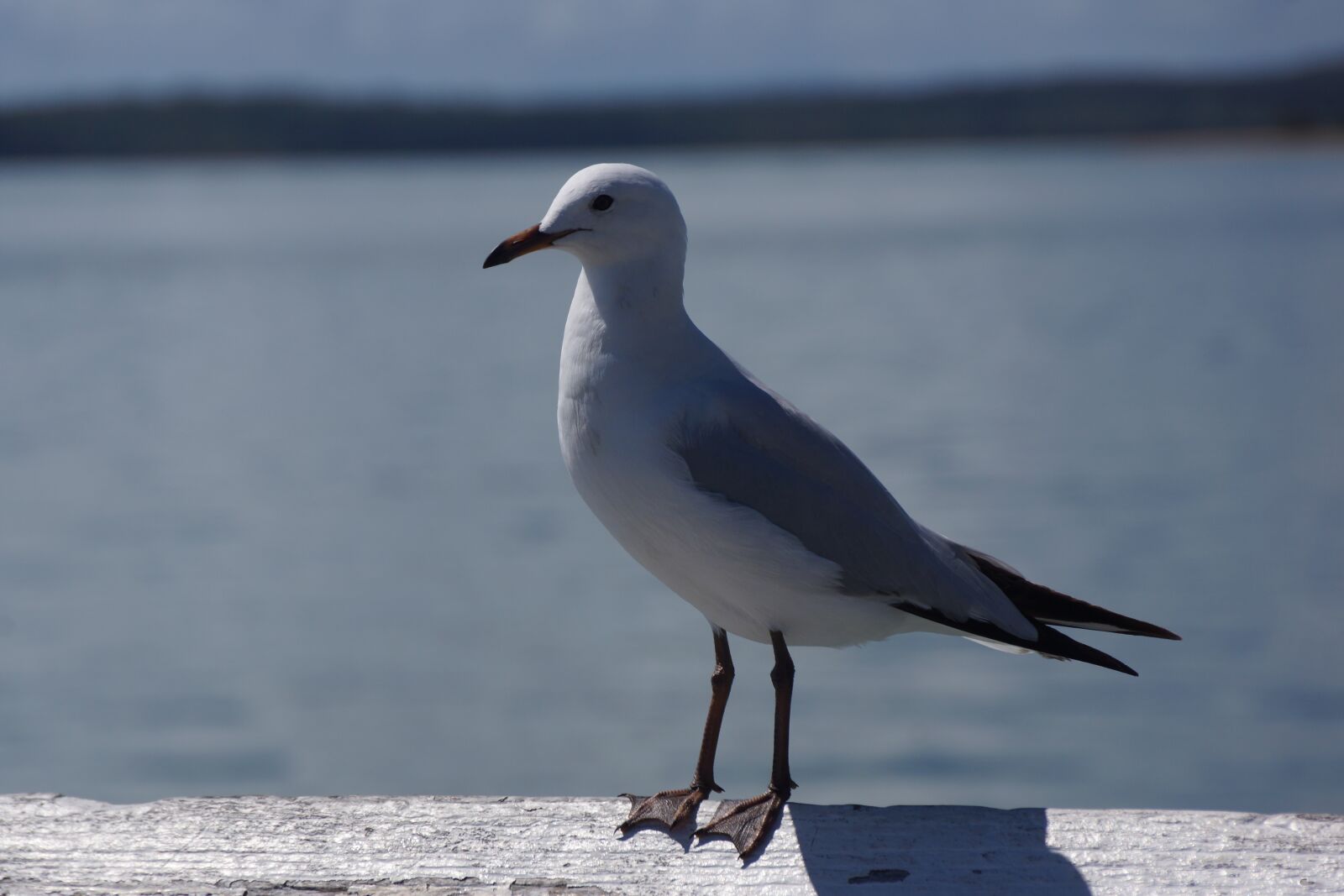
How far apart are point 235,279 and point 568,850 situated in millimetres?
52632

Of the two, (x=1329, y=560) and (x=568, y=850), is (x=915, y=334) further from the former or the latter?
(x=568, y=850)

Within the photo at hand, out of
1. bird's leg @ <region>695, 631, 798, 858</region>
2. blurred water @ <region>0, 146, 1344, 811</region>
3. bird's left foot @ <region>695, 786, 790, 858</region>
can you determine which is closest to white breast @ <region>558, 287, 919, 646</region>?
bird's leg @ <region>695, 631, 798, 858</region>

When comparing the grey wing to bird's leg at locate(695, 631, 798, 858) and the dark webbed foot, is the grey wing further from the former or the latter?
the dark webbed foot

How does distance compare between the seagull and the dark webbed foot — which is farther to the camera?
the seagull

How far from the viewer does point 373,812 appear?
316 cm

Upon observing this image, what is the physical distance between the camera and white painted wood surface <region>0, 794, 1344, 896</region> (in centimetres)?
288

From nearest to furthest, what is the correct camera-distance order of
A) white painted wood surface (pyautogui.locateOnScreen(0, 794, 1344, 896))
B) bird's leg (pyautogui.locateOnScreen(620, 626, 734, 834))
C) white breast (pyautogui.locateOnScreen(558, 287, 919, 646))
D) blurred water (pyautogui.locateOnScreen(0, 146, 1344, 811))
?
white painted wood surface (pyautogui.locateOnScreen(0, 794, 1344, 896)), bird's leg (pyautogui.locateOnScreen(620, 626, 734, 834)), white breast (pyautogui.locateOnScreen(558, 287, 919, 646)), blurred water (pyautogui.locateOnScreen(0, 146, 1344, 811))

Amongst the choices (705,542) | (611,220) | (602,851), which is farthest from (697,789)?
(611,220)

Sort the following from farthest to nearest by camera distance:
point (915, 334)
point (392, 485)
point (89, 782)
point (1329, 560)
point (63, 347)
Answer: point (63, 347) < point (915, 334) < point (392, 485) < point (1329, 560) < point (89, 782)

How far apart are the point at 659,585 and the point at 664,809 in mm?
9912

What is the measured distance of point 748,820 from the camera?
10.5 ft

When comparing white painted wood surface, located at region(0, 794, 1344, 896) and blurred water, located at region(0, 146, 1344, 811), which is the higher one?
blurred water, located at region(0, 146, 1344, 811)

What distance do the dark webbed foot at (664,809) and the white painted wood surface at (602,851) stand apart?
0.12 ft

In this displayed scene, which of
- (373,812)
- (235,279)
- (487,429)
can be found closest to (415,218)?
(235,279)
